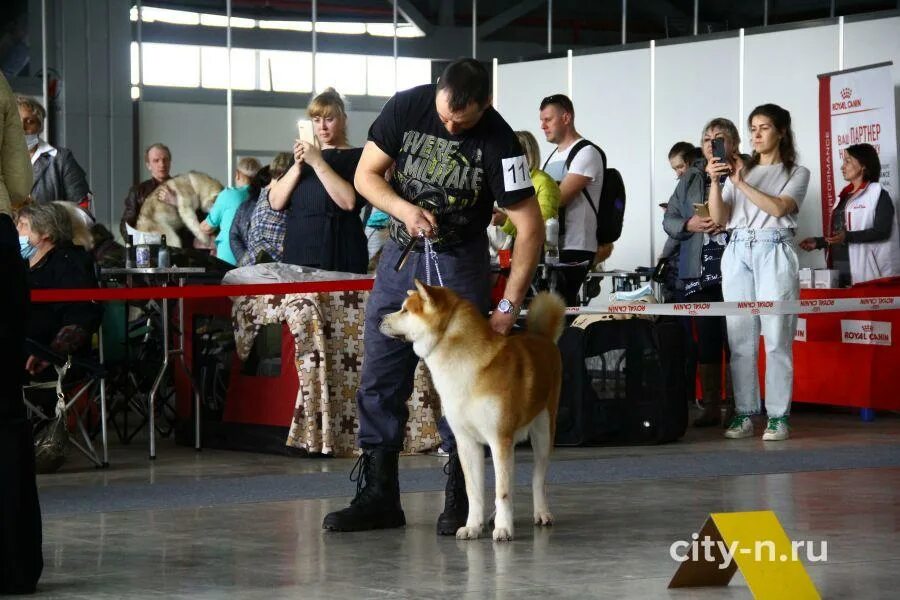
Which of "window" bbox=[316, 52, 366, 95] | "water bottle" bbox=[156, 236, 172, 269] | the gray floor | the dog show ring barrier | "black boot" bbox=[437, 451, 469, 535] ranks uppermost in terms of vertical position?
"window" bbox=[316, 52, 366, 95]

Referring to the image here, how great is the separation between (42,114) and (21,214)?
1.19 metres

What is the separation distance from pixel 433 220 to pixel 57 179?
4560 millimetres

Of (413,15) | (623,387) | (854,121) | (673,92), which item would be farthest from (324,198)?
(413,15)

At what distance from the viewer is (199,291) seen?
677 cm

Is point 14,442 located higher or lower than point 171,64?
lower

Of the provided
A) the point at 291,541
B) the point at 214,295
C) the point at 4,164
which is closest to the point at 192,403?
the point at 214,295

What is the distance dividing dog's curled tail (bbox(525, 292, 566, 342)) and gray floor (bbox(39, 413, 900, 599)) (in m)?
0.67

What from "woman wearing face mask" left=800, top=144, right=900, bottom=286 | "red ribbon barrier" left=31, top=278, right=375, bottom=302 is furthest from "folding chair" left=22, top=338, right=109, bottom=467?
"woman wearing face mask" left=800, top=144, right=900, bottom=286

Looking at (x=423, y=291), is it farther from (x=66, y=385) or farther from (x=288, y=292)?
(x=66, y=385)

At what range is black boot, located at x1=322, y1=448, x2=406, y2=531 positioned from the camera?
480 centimetres

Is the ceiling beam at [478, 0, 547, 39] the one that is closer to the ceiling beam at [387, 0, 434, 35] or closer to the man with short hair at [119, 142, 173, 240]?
the ceiling beam at [387, 0, 434, 35]

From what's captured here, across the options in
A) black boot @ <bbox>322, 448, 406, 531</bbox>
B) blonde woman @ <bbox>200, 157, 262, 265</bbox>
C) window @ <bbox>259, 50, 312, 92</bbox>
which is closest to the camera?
black boot @ <bbox>322, 448, 406, 531</bbox>

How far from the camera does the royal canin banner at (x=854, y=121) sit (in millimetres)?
10406

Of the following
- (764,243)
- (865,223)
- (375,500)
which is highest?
(865,223)
